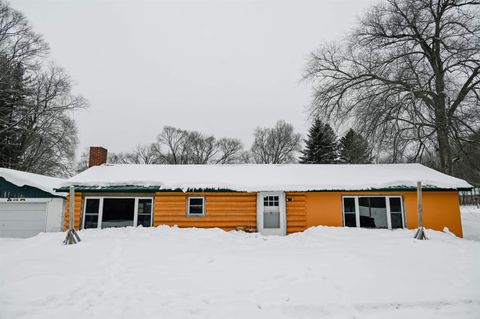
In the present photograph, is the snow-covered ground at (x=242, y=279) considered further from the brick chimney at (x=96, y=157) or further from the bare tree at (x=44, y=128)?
the bare tree at (x=44, y=128)

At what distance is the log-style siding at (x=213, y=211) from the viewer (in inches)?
477

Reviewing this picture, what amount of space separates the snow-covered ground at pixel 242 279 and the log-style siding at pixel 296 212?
206 centimetres

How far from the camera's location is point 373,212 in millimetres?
12203

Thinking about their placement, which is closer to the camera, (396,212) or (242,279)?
(242,279)

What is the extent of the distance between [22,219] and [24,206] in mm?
622

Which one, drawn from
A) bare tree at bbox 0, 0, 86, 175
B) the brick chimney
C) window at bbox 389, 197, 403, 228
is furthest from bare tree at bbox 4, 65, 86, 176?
window at bbox 389, 197, 403, 228

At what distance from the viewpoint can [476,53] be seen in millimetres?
14508

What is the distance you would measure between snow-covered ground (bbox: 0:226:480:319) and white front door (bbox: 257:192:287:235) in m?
2.14

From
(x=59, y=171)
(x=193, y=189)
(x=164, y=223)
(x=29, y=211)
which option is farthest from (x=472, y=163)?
(x=59, y=171)

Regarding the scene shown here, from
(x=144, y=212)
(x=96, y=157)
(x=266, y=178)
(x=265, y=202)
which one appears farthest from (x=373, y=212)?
(x=96, y=157)

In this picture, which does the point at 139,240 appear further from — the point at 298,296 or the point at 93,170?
the point at 298,296

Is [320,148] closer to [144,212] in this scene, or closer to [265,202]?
[265,202]

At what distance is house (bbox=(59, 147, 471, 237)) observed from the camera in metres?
11.9

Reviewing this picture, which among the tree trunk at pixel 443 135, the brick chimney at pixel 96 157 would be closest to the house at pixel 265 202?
the brick chimney at pixel 96 157
